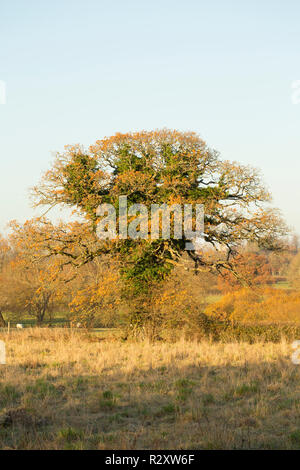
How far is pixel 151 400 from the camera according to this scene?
9.60 metres

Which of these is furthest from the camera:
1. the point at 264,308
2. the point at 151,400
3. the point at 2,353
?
the point at 264,308

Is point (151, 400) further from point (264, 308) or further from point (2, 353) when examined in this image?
point (264, 308)

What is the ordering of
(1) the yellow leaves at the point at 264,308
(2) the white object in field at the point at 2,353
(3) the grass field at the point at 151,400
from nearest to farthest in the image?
(3) the grass field at the point at 151,400
(2) the white object in field at the point at 2,353
(1) the yellow leaves at the point at 264,308

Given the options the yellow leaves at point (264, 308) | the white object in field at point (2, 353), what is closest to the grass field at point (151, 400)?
the white object in field at point (2, 353)

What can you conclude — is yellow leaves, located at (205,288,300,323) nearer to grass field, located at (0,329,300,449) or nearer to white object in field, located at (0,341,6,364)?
grass field, located at (0,329,300,449)

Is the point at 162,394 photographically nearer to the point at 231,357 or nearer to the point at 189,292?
the point at 231,357

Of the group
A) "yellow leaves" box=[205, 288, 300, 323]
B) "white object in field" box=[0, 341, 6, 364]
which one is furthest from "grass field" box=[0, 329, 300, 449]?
"yellow leaves" box=[205, 288, 300, 323]

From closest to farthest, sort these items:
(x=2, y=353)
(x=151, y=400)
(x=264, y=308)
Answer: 1. (x=151, y=400)
2. (x=2, y=353)
3. (x=264, y=308)

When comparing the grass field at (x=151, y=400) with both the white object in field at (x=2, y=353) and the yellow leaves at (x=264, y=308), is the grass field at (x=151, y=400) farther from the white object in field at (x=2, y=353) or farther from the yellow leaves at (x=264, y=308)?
the yellow leaves at (x=264, y=308)

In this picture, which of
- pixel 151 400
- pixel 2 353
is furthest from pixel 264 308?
pixel 151 400

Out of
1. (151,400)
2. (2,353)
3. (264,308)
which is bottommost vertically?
(2,353)

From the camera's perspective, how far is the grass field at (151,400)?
23.7ft

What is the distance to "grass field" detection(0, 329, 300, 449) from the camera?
7.22 metres

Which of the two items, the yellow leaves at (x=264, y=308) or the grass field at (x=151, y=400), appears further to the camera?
the yellow leaves at (x=264, y=308)
